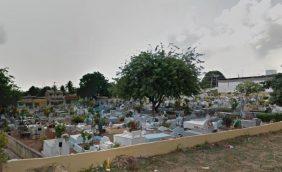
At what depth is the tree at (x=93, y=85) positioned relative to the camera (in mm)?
89000

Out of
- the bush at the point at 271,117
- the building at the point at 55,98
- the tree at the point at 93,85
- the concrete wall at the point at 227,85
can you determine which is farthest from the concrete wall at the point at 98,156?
the concrete wall at the point at 227,85

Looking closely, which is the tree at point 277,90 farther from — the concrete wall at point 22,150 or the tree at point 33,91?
the tree at point 33,91

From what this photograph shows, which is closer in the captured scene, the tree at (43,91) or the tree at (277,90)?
the tree at (277,90)

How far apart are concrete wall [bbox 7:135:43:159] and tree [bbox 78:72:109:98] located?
67.7 metres

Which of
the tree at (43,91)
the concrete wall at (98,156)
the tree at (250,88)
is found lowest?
the concrete wall at (98,156)

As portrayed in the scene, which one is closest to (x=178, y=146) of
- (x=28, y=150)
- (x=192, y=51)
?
(x=28, y=150)

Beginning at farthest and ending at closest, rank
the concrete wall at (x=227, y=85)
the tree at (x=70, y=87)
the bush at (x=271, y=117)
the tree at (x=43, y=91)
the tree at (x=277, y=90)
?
the concrete wall at (x=227, y=85), the tree at (x=43, y=91), the tree at (x=70, y=87), the tree at (x=277, y=90), the bush at (x=271, y=117)

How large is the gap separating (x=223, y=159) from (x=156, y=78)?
17.5 metres

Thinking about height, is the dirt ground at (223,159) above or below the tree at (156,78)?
below

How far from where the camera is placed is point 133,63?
32312 millimetres

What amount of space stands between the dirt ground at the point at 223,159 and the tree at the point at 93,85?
Result: 72.4m

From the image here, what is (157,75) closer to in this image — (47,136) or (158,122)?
(158,122)

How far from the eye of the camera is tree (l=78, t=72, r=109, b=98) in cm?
8900

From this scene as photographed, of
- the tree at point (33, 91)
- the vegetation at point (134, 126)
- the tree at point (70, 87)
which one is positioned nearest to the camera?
the vegetation at point (134, 126)
